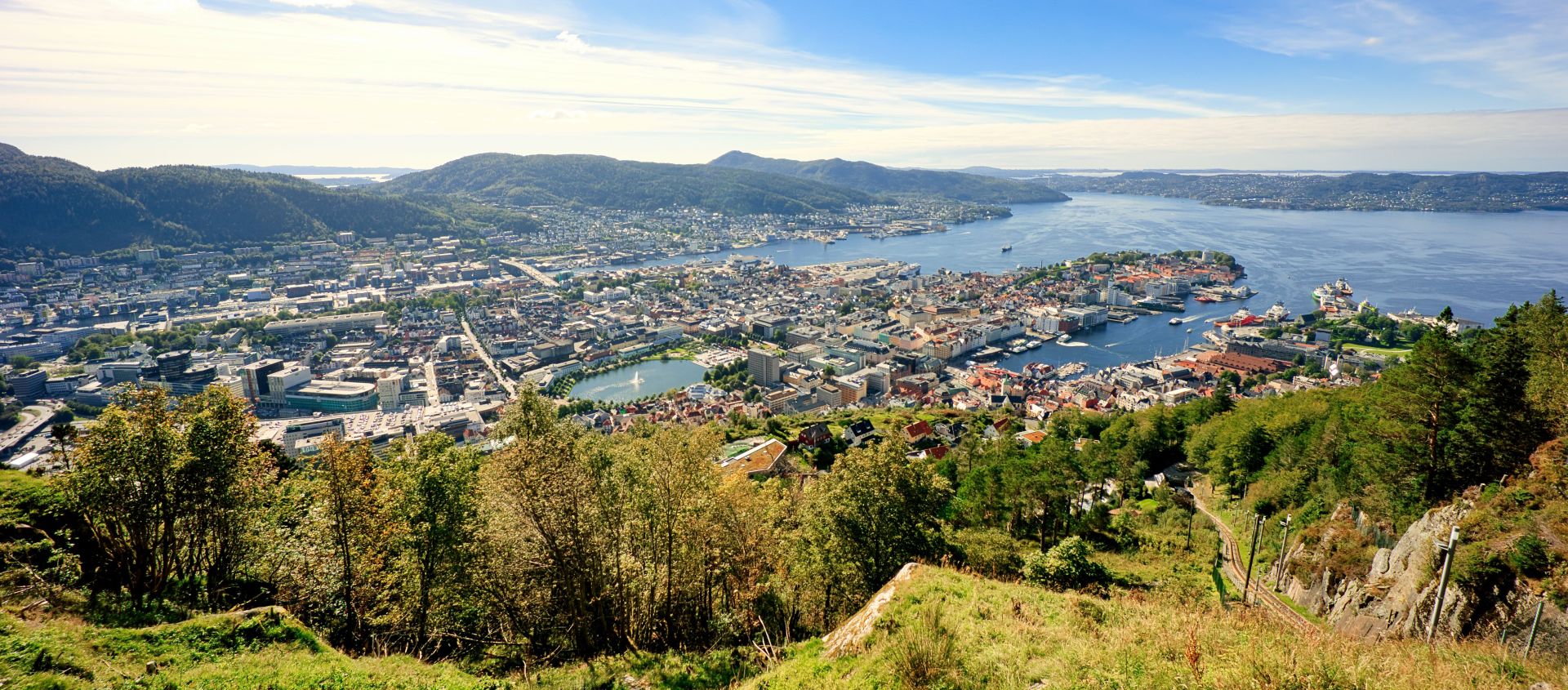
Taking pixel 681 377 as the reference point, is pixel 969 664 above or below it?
above

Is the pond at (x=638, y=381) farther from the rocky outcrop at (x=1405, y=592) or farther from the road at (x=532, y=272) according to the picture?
the rocky outcrop at (x=1405, y=592)

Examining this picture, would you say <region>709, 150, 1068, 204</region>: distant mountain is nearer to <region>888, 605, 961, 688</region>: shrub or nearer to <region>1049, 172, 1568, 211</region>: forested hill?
<region>1049, 172, 1568, 211</region>: forested hill

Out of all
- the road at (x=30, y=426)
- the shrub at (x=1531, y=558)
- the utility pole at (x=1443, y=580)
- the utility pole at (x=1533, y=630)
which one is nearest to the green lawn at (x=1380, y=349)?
the shrub at (x=1531, y=558)

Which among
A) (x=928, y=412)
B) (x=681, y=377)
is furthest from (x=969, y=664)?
(x=681, y=377)

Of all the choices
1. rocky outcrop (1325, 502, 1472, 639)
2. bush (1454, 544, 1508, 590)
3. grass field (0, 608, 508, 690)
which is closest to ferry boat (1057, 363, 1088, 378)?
rocky outcrop (1325, 502, 1472, 639)

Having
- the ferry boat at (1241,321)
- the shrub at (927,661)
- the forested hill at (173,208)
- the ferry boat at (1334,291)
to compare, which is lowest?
the ferry boat at (1241,321)

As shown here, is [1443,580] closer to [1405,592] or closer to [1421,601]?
[1421,601]

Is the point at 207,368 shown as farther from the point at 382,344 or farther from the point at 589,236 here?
the point at 589,236
